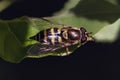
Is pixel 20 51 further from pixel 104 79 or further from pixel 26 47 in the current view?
pixel 104 79

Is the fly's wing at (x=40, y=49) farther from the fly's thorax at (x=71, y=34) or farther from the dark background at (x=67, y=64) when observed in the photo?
the dark background at (x=67, y=64)

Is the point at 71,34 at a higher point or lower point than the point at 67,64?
higher

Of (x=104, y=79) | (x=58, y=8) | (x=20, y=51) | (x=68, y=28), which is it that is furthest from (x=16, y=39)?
(x=104, y=79)

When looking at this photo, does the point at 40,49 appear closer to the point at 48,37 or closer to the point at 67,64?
the point at 48,37

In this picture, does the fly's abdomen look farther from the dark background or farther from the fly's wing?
the dark background

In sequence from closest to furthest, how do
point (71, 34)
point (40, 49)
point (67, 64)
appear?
point (40, 49), point (71, 34), point (67, 64)

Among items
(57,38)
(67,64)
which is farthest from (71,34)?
(67,64)

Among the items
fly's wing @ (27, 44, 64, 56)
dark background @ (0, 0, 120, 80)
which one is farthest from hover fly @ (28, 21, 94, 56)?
dark background @ (0, 0, 120, 80)
